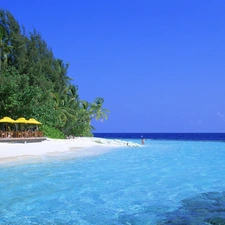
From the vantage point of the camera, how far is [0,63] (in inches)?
1250

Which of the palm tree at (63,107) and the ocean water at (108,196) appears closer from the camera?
→ the ocean water at (108,196)

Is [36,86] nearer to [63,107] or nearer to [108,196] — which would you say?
[63,107]

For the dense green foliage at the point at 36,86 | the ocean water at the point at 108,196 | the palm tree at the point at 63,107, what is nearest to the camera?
the ocean water at the point at 108,196

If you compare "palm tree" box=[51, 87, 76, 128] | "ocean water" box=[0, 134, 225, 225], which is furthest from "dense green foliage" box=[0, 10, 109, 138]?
"ocean water" box=[0, 134, 225, 225]

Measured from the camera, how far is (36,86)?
113 feet

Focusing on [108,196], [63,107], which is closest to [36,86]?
[63,107]

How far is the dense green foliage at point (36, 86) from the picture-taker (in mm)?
31625

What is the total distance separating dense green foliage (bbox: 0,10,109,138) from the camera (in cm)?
→ 3162

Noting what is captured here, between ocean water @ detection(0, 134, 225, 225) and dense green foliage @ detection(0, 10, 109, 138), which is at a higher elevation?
dense green foliage @ detection(0, 10, 109, 138)

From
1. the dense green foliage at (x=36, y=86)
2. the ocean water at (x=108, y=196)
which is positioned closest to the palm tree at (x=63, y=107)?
the dense green foliage at (x=36, y=86)

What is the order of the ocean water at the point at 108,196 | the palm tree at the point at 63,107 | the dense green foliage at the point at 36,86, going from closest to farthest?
the ocean water at the point at 108,196 → the dense green foliage at the point at 36,86 → the palm tree at the point at 63,107

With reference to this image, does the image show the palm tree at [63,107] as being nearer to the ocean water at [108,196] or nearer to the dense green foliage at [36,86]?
the dense green foliage at [36,86]

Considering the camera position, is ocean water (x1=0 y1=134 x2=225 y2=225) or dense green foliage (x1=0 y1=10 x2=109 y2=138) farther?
dense green foliage (x1=0 y1=10 x2=109 y2=138)

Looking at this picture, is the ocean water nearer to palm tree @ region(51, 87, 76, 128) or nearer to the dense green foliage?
the dense green foliage
